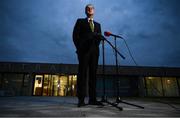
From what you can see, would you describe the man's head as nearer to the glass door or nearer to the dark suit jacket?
the dark suit jacket

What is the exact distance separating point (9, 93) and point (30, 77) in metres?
2.27

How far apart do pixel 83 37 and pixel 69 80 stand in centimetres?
1326

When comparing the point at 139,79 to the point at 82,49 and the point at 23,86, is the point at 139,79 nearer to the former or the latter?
the point at 23,86

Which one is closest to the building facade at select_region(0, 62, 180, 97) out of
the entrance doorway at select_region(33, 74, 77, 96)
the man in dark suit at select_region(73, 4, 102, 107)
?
the entrance doorway at select_region(33, 74, 77, 96)

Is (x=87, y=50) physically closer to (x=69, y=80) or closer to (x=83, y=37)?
(x=83, y=37)

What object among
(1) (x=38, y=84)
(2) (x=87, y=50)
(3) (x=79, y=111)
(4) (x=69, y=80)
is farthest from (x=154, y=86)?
(3) (x=79, y=111)

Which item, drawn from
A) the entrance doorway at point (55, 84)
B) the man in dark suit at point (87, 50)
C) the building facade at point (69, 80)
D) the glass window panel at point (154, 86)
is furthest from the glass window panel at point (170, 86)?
the man in dark suit at point (87, 50)

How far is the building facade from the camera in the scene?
1488cm

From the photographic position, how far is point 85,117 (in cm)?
143

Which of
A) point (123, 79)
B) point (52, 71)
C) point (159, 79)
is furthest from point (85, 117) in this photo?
point (159, 79)

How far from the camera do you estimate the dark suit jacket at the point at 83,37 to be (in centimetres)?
271

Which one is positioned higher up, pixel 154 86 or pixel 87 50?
pixel 87 50

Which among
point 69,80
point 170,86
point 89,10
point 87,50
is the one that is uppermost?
point 89,10

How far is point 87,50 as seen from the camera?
9.23 feet
